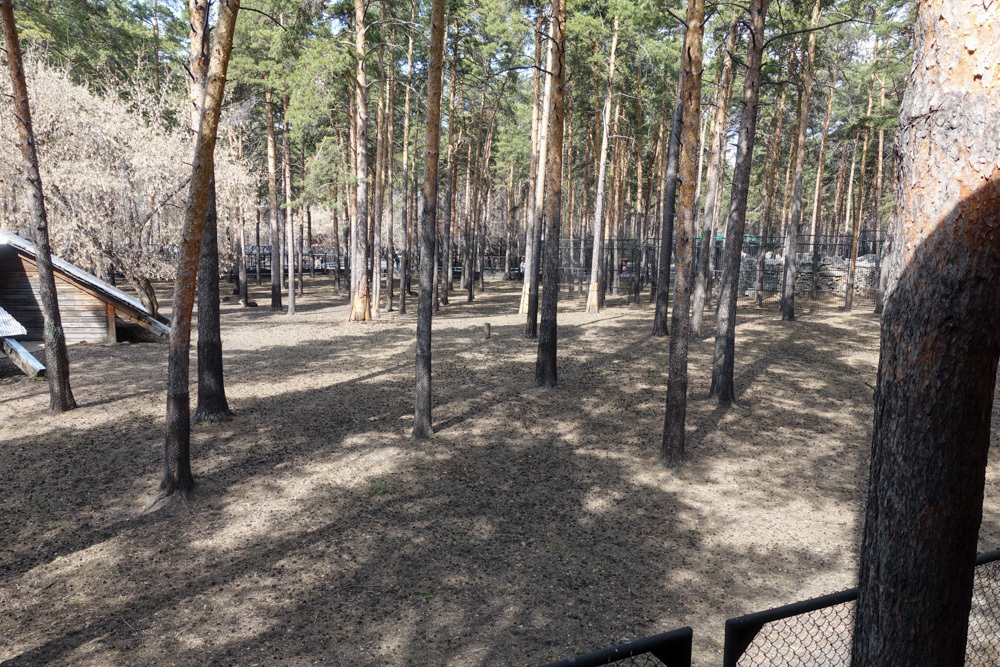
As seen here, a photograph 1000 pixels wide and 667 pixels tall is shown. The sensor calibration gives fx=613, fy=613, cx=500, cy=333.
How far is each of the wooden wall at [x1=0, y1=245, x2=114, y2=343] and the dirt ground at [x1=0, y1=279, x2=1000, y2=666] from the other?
11.3 feet

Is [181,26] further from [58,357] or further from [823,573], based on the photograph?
[823,573]

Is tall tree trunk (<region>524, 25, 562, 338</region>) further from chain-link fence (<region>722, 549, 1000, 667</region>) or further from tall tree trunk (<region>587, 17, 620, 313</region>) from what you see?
chain-link fence (<region>722, 549, 1000, 667</region>)

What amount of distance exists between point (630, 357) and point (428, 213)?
836 cm

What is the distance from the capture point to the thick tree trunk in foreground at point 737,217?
10.9 m

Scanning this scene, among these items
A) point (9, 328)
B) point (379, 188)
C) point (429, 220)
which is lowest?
point (9, 328)

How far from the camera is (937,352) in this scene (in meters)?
2.30

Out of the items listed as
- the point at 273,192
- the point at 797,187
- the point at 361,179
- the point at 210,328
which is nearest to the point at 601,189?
the point at 797,187

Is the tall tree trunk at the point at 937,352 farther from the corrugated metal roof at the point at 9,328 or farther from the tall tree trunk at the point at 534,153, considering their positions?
the tall tree trunk at the point at 534,153

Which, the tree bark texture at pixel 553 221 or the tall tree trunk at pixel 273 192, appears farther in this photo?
the tall tree trunk at pixel 273 192

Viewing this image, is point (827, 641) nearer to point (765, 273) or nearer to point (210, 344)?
point (210, 344)

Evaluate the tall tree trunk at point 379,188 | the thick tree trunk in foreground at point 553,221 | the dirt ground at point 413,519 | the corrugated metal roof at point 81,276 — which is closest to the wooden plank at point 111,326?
the corrugated metal roof at point 81,276

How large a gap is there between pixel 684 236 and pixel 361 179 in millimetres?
13254

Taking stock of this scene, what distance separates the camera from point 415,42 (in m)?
23.8

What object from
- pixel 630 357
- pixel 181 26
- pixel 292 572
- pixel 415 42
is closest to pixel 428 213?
pixel 292 572
